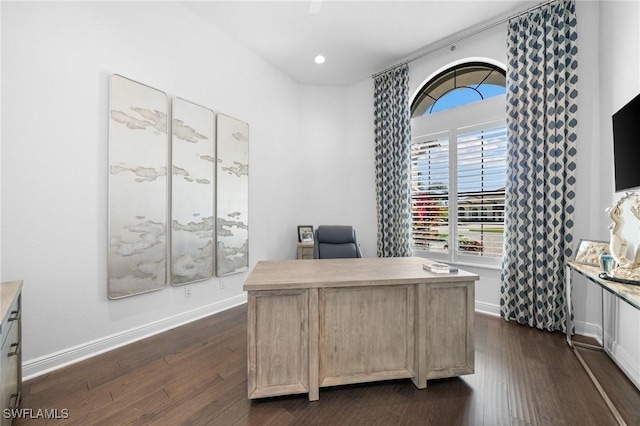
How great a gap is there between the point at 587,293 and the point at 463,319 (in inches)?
66.2

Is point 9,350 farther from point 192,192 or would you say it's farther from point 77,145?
point 192,192

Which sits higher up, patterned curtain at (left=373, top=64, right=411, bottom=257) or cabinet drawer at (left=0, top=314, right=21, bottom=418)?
patterned curtain at (left=373, top=64, right=411, bottom=257)

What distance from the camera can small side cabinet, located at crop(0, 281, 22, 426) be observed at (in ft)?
4.09

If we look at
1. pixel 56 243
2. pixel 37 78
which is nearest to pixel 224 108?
pixel 37 78

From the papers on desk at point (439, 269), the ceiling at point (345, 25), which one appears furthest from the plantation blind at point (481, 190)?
the papers on desk at point (439, 269)

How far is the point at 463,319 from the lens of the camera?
1.80 metres

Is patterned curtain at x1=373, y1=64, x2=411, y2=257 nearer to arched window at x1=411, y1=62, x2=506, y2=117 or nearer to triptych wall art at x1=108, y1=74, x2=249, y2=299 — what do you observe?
arched window at x1=411, y1=62, x2=506, y2=117

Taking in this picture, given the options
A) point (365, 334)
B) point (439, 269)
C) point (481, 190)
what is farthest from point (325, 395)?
point (481, 190)

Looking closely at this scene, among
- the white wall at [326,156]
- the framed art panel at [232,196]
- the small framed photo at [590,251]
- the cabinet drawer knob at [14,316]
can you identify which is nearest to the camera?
the cabinet drawer knob at [14,316]

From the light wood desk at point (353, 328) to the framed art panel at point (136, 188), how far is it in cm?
131

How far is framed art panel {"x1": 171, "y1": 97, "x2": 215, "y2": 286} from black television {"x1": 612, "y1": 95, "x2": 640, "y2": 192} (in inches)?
138

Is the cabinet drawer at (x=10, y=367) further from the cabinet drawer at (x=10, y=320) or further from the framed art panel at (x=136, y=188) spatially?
the framed art panel at (x=136, y=188)

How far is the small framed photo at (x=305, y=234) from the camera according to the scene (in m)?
4.20

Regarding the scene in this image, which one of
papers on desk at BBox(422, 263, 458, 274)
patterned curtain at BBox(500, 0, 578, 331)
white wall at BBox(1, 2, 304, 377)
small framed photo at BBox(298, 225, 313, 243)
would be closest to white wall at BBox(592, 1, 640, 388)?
patterned curtain at BBox(500, 0, 578, 331)
